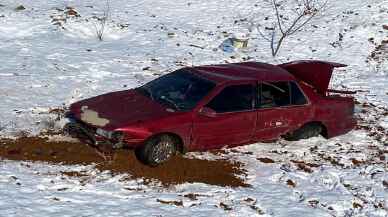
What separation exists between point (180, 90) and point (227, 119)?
93 centimetres

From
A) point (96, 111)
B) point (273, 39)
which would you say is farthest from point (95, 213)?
point (273, 39)

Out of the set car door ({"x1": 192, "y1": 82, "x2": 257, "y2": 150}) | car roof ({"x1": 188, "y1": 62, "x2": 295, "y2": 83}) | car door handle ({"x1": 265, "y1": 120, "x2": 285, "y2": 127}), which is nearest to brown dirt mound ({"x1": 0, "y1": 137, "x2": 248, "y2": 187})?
car door ({"x1": 192, "y1": 82, "x2": 257, "y2": 150})

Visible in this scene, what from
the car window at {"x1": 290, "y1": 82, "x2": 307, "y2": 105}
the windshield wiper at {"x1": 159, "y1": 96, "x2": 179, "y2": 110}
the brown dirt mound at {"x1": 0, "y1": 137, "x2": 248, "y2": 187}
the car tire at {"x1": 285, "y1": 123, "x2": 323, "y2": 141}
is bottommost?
the brown dirt mound at {"x1": 0, "y1": 137, "x2": 248, "y2": 187}

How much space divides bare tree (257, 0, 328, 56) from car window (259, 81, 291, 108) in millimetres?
6825

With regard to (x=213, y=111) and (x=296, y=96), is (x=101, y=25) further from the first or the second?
(x=213, y=111)

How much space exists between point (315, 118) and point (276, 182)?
1.97 metres

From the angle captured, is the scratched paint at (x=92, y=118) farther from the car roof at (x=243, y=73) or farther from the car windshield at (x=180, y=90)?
the car roof at (x=243, y=73)

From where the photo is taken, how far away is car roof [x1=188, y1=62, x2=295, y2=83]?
9.70 m

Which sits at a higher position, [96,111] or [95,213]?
[96,111]

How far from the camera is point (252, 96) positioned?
9.60m

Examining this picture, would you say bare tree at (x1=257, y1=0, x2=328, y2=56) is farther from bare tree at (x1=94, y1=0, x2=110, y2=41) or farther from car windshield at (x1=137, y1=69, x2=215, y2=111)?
car windshield at (x1=137, y1=69, x2=215, y2=111)

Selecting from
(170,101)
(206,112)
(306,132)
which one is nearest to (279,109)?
(306,132)

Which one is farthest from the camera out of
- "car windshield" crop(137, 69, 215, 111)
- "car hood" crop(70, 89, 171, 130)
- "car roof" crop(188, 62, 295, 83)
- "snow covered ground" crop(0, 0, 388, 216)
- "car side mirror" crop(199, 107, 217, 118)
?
"car roof" crop(188, 62, 295, 83)

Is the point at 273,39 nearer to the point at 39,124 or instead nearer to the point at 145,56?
the point at 145,56
